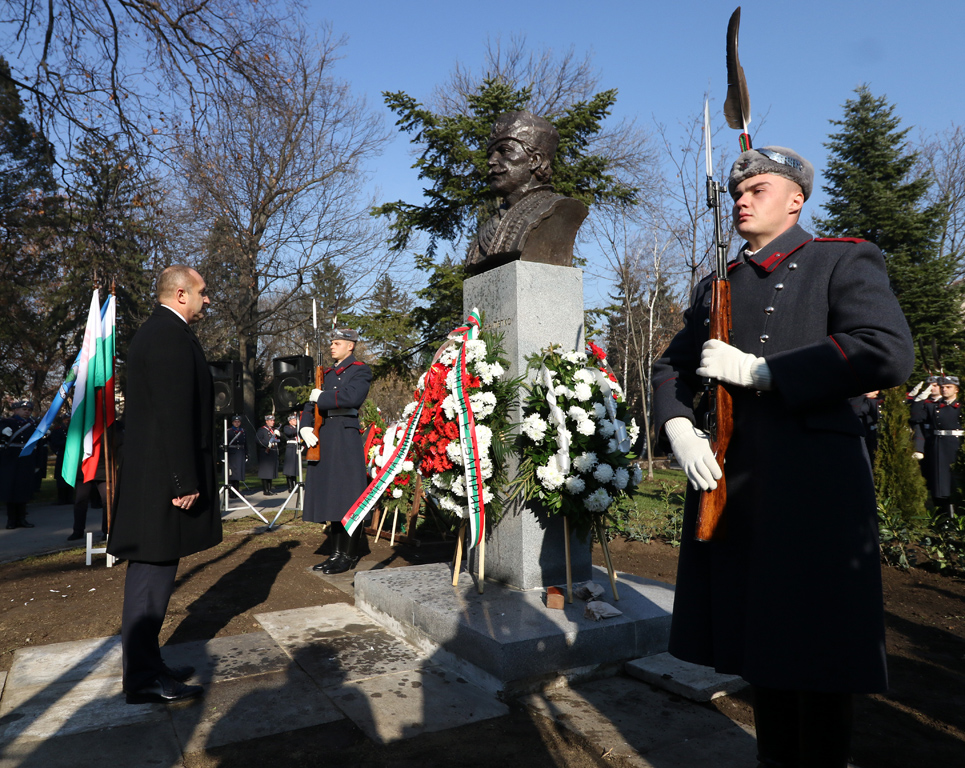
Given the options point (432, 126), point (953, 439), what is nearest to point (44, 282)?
point (432, 126)

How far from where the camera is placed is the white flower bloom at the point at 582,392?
4.04 meters

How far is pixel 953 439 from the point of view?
10.5 metres

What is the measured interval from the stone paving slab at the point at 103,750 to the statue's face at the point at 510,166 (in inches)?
152

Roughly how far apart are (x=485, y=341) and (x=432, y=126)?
11.5 m

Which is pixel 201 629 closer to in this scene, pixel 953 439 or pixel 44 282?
pixel 953 439

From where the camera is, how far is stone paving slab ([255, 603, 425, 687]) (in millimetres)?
3605

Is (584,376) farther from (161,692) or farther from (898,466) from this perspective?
(898,466)

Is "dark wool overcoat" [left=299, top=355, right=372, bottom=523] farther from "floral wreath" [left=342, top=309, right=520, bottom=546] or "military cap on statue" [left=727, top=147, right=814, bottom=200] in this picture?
"military cap on statue" [left=727, top=147, right=814, bottom=200]

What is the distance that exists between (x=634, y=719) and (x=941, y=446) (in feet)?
32.1

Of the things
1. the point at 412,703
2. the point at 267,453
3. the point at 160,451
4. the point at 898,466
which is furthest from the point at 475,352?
the point at 267,453

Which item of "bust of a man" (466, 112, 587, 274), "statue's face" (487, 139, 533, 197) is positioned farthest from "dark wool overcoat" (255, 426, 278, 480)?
"statue's face" (487, 139, 533, 197)

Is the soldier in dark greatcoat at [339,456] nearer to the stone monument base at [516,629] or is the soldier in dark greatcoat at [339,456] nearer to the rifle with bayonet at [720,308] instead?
the stone monument base at [516,629]

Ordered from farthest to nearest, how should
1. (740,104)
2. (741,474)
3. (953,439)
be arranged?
(953,439)
(740,104)
(741,474)

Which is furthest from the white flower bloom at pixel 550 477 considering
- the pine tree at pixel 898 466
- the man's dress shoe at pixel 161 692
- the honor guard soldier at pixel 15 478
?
the honor guard soldier at pixel 15 478
